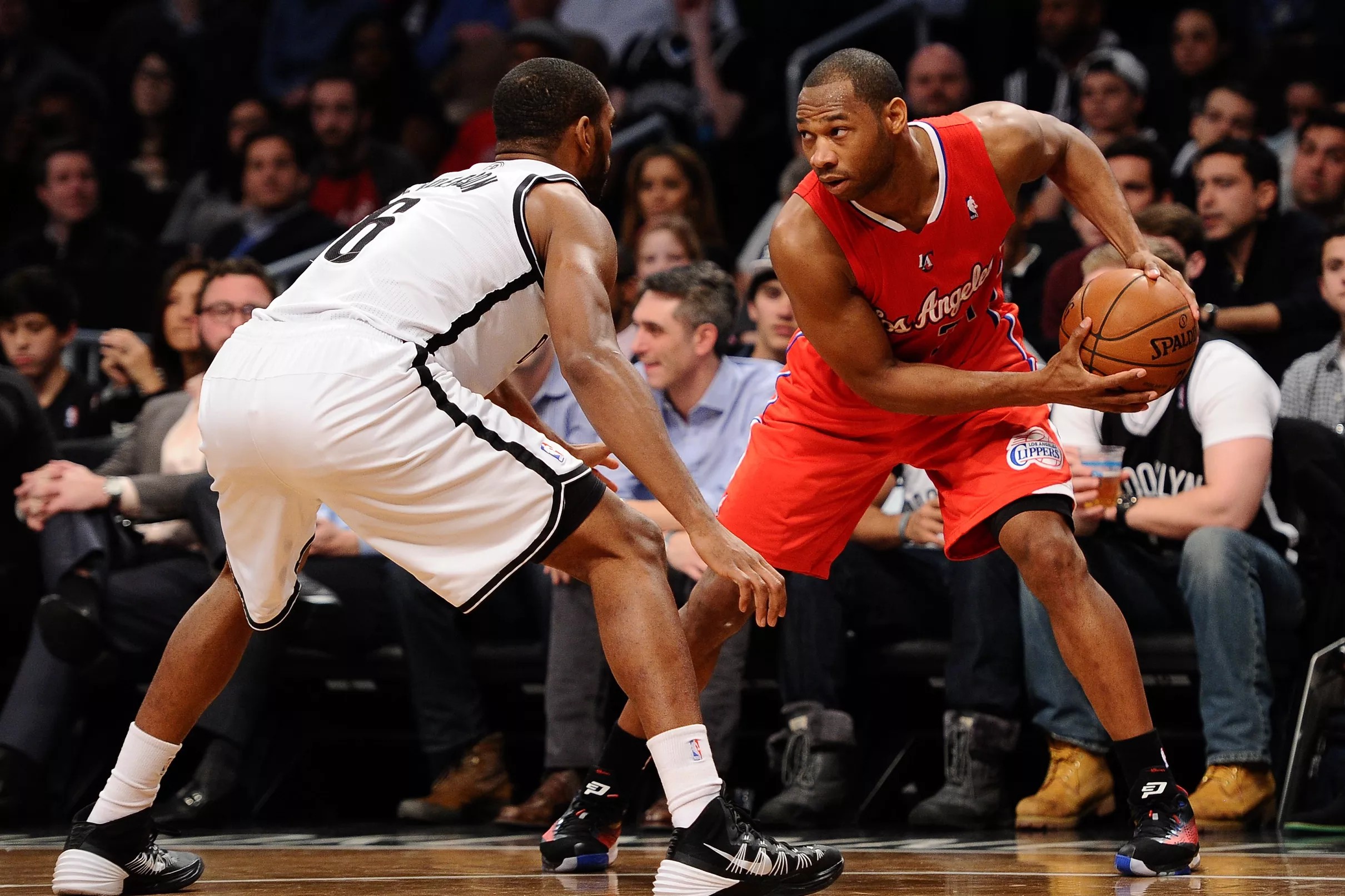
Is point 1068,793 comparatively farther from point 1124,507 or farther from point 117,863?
point 117,863

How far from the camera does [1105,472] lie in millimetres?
4660

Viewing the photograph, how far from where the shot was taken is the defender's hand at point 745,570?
294 centimetres

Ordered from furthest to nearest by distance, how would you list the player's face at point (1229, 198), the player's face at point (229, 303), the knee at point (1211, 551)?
the player's face at point (1229, 198) → the player's face at point (229, 303) → the knee at point (1211, 551)

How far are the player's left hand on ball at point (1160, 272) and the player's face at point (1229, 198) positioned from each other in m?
2.49

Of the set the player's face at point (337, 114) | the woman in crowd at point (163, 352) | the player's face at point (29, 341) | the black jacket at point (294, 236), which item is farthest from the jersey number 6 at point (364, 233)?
the player's face at point (337, 114)

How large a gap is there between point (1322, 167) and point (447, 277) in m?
4.50

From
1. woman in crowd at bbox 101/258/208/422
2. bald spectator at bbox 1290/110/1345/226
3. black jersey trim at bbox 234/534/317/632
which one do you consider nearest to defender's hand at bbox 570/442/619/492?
black jersey trim at bbox 234/534/317/632

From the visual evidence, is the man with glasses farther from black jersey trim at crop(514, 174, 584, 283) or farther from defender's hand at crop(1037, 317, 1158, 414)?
defender's hand at crop(1037, 317, 1158, 414)

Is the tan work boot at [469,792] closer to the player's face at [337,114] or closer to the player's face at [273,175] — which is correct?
the player's face at [273,175]

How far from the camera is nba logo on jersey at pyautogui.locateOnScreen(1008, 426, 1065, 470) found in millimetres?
3807

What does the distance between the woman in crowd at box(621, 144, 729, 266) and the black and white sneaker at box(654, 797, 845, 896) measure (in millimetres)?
4179

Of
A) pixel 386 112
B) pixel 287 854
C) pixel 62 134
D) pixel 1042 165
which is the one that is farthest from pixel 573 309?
pixel 62 134

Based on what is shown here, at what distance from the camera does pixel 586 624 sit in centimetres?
500

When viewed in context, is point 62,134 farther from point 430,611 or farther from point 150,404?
point 430,611
